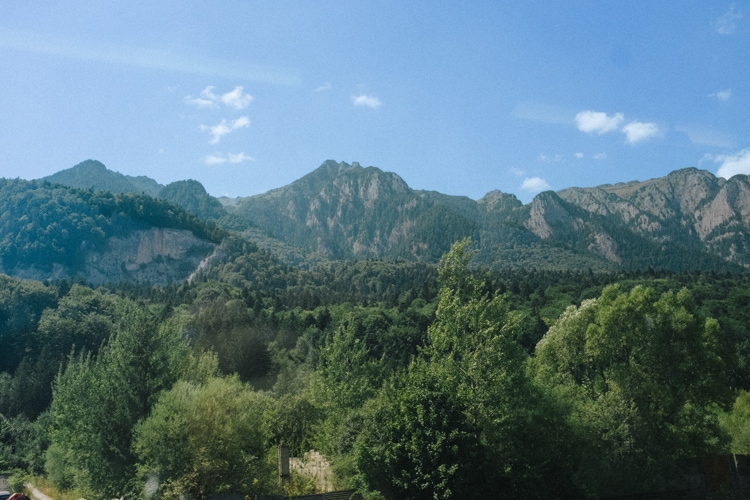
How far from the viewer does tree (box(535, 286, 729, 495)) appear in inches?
1154

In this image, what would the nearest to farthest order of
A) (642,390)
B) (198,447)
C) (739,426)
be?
(198,447) < (642,390) < (739,426)

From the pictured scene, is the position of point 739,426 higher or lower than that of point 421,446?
lower

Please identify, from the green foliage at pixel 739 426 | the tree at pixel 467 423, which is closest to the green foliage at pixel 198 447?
the tree at pixel 467 423

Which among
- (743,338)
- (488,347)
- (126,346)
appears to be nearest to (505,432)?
(488,347)

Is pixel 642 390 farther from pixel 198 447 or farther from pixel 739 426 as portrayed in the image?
pixel 198 447

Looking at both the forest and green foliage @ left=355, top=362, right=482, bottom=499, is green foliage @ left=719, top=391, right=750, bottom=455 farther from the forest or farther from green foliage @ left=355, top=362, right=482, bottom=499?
green foliage @ left=355, top=362, right=482, bottom=499

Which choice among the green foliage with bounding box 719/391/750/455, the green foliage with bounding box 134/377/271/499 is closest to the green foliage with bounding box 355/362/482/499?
the green foliage with bounding box 134/377/271/499

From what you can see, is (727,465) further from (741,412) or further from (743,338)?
(743,338)

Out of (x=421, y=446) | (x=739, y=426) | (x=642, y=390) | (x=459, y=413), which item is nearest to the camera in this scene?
(x=421, y=446)

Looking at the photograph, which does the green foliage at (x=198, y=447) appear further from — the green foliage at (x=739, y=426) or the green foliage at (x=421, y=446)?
the green foliage at (x=739, y=426)

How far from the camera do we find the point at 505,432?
2811cm

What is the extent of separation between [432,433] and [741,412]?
3516 centimetres

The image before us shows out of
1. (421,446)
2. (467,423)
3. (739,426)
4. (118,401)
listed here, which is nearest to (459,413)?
(467,423)

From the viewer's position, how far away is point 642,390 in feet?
106
